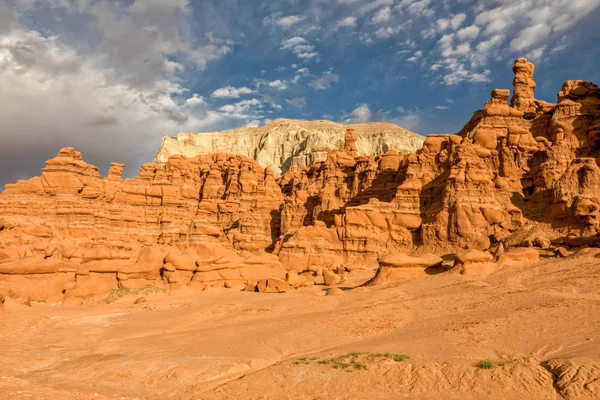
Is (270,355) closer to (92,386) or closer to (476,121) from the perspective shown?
(92,386)

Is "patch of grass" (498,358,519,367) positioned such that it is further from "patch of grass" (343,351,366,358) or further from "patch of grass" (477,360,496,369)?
"patch of grass" (343,351,366,358)

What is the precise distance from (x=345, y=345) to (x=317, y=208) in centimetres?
4061

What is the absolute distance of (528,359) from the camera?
392 inches

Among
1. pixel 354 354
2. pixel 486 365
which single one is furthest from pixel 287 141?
pixel 486 365

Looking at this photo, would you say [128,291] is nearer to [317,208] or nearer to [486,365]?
[486,365]

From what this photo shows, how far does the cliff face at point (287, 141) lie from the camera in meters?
110

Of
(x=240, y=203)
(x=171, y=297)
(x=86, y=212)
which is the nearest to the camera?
(x=171, y=297)

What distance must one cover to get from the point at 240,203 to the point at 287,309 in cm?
3951

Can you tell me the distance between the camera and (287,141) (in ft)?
392

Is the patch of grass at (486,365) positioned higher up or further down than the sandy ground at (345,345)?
higher up

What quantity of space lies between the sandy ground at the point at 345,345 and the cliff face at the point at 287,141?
271 feet

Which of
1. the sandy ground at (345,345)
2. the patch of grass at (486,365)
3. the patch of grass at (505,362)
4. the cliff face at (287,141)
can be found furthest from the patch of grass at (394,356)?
the cliff face at (287,141)

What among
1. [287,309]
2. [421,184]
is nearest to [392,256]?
[287,309]

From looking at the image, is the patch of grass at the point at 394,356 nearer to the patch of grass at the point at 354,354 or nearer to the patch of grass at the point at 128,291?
the patch of grass at the point at 354,354
